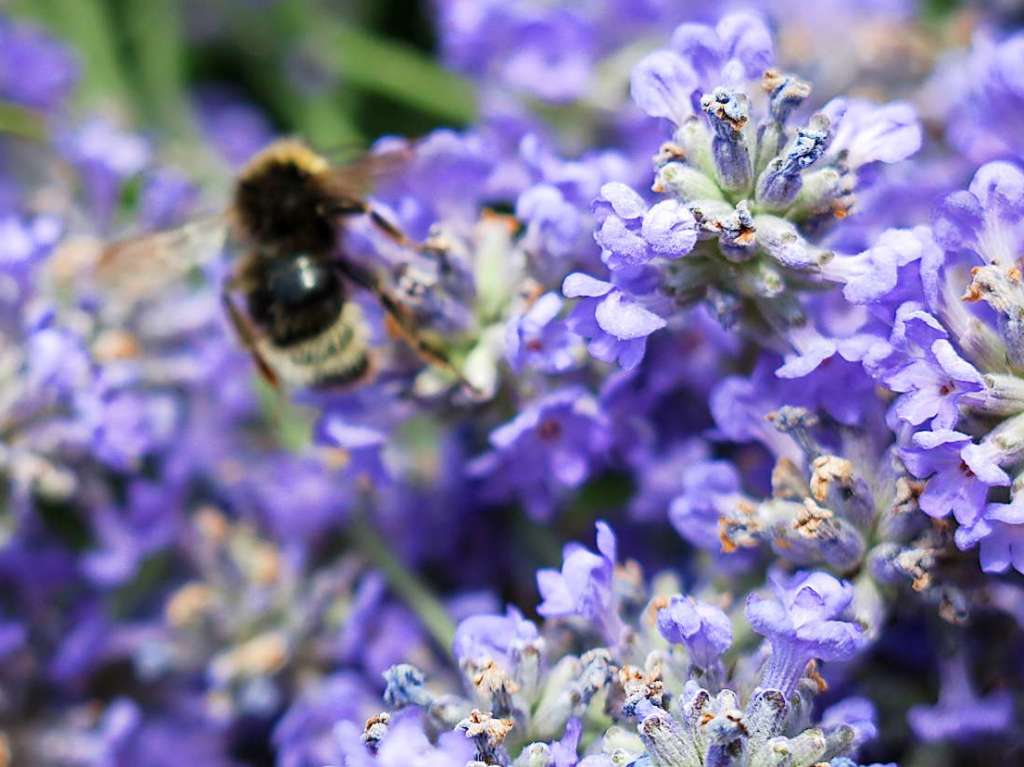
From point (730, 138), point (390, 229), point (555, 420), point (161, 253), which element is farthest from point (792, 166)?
point (161, 253)

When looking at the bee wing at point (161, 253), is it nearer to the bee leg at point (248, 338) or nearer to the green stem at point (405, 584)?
the bee leg at point (248, 338)

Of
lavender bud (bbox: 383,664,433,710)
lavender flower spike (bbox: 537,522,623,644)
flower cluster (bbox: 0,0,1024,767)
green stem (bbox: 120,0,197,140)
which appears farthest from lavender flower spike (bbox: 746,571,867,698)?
green stem (bbox: 120,0,197,140)

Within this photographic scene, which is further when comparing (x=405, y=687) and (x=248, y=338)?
(x=248, y=338)

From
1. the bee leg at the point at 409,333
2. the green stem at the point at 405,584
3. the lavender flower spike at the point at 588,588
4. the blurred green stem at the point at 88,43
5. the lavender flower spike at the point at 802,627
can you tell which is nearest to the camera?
the lavender flower spike at the point at 802,627

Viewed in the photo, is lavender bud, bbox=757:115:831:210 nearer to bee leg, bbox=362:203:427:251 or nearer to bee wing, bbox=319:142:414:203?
bee leg, bbox=362:203:427:251

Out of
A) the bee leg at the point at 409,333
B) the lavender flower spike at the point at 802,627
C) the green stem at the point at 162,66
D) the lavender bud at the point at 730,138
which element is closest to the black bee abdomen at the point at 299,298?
the bee leg at the point at 409,333

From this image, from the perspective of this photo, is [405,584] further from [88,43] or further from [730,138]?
[88,43]
